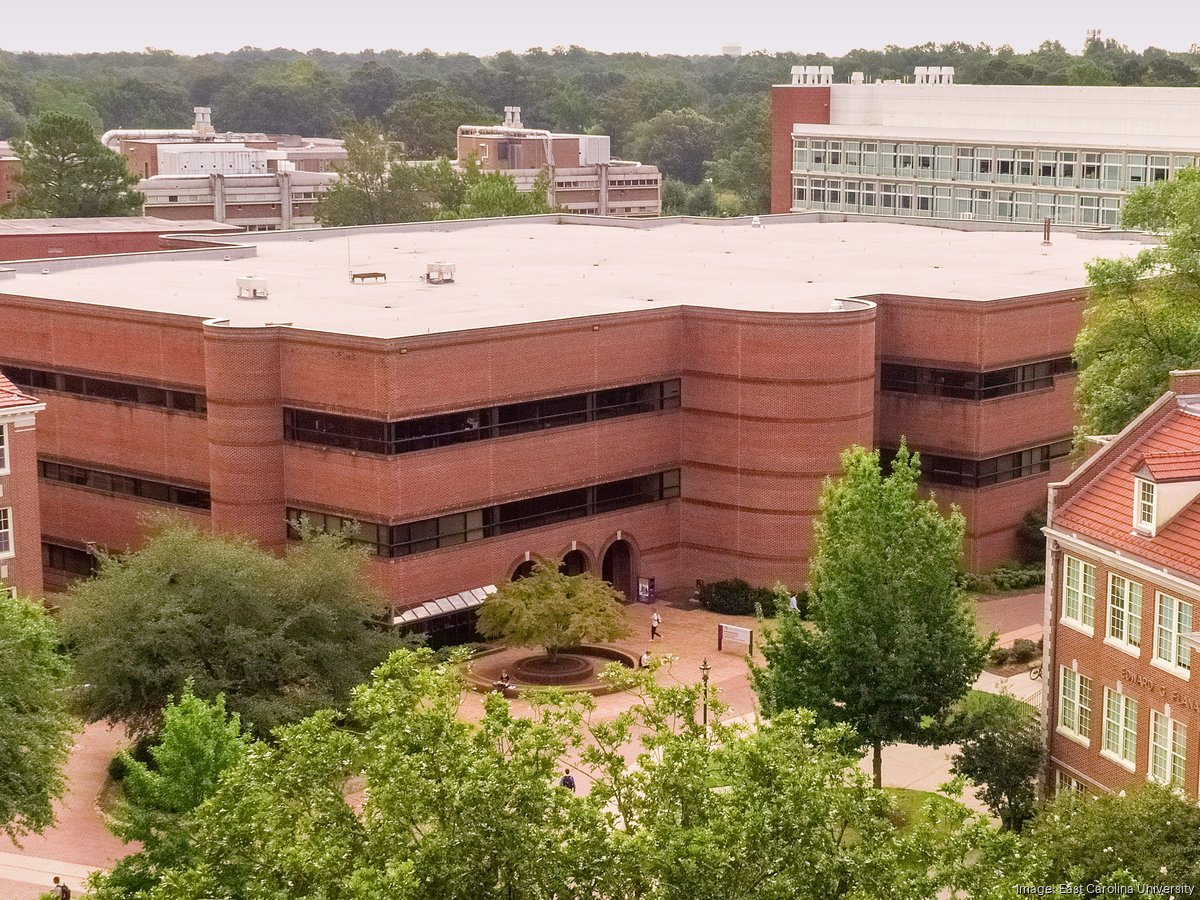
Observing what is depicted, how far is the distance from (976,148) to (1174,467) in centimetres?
9836

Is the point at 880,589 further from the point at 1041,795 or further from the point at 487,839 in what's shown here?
the point at 487,839

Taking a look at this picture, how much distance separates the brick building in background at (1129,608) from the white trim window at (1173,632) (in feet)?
0.09

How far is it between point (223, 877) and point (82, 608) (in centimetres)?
2195

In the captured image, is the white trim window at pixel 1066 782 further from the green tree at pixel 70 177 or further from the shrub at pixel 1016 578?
the green tree at pixel 70 177

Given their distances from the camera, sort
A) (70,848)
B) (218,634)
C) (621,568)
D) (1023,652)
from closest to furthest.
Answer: (70,848) < (218,634) < (1023,652) < (621,568)

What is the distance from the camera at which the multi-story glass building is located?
129 metres

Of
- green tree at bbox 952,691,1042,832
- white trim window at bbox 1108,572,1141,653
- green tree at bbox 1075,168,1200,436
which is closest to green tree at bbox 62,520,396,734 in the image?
green tree at bbox 952,691,1042,832

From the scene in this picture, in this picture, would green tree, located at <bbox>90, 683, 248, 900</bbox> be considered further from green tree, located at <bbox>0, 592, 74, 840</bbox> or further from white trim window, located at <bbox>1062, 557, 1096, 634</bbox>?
white trim window, located at <bbox>1062, 557, 1096, 634</bbox>

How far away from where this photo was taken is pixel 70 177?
136 m

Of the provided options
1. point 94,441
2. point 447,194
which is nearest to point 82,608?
point 94,441

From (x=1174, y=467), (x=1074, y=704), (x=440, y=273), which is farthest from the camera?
(x=440, y=273)

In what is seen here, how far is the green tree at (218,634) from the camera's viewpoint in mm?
48438

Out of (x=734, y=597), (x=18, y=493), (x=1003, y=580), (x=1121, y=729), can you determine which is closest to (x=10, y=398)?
(x=18, y=493)

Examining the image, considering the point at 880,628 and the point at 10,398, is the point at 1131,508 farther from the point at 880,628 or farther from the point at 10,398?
the point at 10,398
